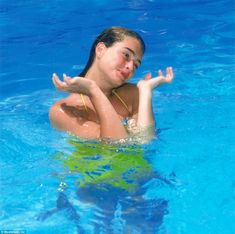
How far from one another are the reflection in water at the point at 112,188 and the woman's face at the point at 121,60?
1.49 feet

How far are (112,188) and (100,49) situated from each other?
0.95 metres

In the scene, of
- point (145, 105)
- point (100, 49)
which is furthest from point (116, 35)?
point (145, 105)

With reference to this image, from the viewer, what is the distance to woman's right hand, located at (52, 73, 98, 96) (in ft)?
10.8

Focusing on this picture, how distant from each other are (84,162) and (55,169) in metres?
0.27

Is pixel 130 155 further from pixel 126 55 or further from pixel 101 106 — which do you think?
pixel 126 55

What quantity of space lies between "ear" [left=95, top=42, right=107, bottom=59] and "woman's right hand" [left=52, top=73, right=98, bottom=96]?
33cm

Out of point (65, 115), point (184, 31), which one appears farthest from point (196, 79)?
point (65, 115)

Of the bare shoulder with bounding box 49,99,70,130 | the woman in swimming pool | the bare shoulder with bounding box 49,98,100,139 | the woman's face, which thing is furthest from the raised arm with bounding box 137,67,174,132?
the bare shoulder with bounding box 49,99,70,130

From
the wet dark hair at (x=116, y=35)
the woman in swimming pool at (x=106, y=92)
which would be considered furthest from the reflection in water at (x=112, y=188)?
the wet dark hair at (x=116, y=35)

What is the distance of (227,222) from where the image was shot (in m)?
3.17

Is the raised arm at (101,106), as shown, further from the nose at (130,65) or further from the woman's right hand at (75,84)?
the nose at (130,65)

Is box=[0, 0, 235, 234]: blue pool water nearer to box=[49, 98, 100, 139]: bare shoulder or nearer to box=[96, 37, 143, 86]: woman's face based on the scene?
box=[49, 98, 100, 139]: bare shoulder

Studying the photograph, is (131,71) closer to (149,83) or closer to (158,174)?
(149,83)

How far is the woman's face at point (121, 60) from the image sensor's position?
3.46 metres
